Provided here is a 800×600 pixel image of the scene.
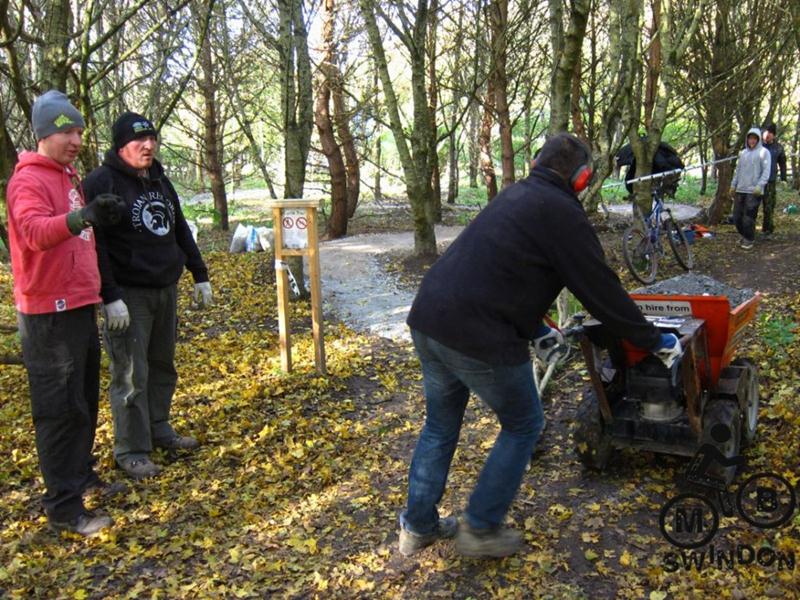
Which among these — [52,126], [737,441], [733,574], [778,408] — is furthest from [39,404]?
[778,408]

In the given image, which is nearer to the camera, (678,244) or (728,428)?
(728,428)

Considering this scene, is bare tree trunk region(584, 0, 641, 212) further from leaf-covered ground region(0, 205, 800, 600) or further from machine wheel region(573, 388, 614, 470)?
machine wheel region(573, 388, 614, 470)

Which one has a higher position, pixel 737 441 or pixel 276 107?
pixel 276 107

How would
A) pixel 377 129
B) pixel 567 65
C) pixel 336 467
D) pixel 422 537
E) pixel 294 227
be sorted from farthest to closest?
1. pixel 377 129
2. pixel 294 227
3. pixel 567 65
4. pixel 336 467
5. pixel 422 537

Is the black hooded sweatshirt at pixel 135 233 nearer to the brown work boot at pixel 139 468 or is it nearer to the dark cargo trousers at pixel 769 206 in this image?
the brown work boot at pixel 139 468

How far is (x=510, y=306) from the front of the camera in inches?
109

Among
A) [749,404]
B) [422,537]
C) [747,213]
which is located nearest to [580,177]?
[422,537]

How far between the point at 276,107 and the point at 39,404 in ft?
75.1

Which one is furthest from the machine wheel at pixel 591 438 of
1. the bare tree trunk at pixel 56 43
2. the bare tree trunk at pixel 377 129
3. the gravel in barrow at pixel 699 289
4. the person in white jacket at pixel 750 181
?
the bare tree trunk at pixel 377 129

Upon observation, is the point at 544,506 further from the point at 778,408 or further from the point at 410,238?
the point at 410,238

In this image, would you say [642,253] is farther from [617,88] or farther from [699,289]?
[699,289]

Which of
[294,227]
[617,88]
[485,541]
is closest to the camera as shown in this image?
[485,541]

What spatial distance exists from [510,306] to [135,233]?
261 cm

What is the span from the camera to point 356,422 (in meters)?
5.32
